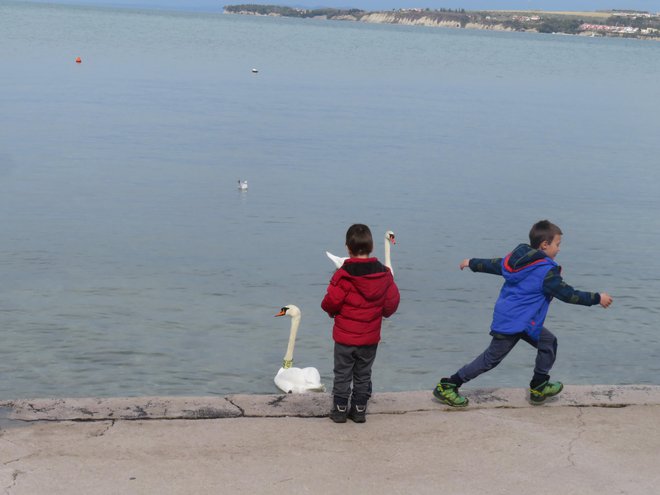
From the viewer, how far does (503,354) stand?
22.8 feet

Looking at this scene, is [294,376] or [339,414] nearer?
[339,414]

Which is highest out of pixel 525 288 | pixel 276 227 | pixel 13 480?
pixel 525 288

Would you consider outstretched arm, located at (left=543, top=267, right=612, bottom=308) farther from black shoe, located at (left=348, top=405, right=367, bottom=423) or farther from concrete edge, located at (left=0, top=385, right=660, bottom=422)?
black shoe, located at (left=348, top=405, right=367, bottom=423)

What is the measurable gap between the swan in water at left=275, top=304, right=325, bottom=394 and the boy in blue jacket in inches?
97.6

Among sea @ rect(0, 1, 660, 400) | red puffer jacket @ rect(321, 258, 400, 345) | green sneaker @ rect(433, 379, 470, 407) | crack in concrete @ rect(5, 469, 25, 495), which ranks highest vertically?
red puffer jacket @ rect(321, 258, 400, 345)

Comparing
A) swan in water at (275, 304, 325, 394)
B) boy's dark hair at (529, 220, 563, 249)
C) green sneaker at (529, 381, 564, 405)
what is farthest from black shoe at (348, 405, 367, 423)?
swan in water at (275, 304, 325, 394)

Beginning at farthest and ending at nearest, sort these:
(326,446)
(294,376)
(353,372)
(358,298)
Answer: (294,376) < (353,372) < (358,298) < (326,446)

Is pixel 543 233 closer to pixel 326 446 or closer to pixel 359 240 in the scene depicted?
pixel 359 240

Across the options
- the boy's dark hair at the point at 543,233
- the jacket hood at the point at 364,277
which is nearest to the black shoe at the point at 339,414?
the jacket hood at the point at 364,277

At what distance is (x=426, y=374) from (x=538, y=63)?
8446cm

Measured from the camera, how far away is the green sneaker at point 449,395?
22.3ft

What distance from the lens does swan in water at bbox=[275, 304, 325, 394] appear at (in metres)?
9.23

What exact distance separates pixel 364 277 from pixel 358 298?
5.4 inches

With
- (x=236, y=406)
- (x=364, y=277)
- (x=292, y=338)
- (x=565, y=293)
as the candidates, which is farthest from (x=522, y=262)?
(x=292, y=338)
